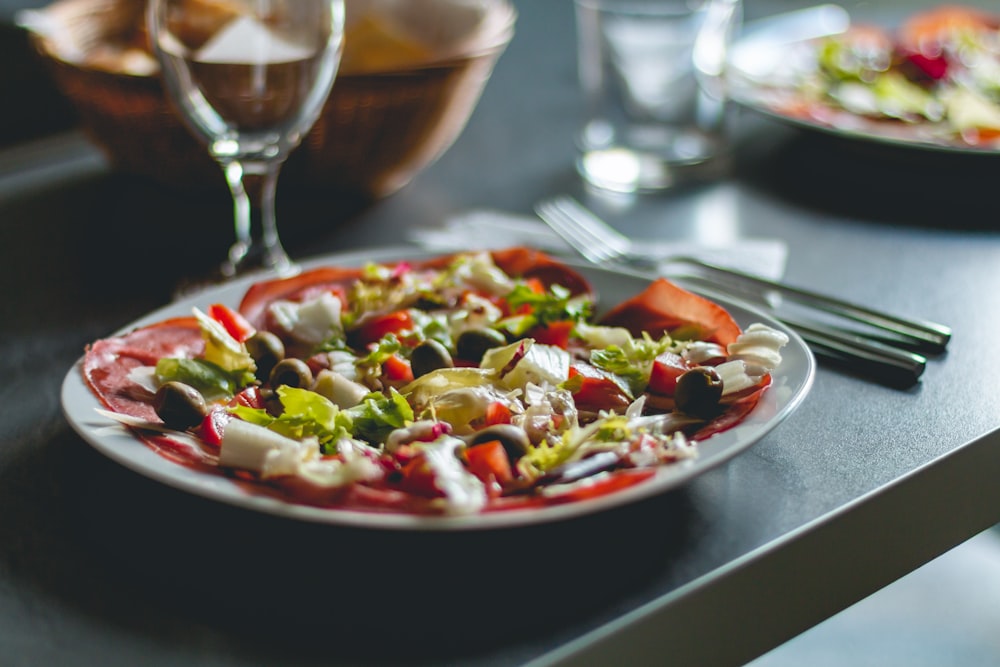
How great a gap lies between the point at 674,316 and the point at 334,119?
0.65m

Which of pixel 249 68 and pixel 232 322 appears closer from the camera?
pixel 232 322

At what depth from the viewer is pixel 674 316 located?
107 cm

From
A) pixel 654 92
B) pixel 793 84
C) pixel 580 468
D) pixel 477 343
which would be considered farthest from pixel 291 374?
pixel 793 84

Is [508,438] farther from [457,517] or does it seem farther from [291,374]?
[291,374]

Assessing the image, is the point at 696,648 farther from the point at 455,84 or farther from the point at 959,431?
the point at 455,84

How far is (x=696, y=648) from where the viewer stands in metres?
0.80

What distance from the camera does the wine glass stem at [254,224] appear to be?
1299 millimetres

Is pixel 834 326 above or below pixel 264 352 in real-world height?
below

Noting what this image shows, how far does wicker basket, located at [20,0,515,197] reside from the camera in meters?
1.47

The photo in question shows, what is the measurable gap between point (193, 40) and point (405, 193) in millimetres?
555

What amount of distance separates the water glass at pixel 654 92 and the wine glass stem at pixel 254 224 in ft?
1.82

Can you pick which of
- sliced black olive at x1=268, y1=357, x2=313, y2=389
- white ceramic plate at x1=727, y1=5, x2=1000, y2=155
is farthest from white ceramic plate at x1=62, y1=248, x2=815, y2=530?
white ceramic plate at x1=727, y1=5, x2=1000, y2=155

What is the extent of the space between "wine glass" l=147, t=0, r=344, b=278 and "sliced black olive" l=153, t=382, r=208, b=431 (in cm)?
33

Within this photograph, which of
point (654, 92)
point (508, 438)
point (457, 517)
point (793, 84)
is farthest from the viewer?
point (793, 84)
